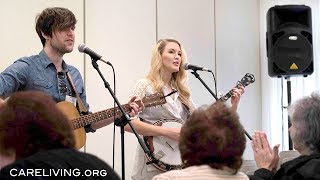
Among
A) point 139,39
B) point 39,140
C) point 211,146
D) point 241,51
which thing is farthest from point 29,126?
point 241,51

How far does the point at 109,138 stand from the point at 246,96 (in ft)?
5.54

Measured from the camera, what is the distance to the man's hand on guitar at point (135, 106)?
3.07m

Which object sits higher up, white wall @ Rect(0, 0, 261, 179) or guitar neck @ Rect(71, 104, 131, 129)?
white wall @ Rect(0, 0, 261, 179)

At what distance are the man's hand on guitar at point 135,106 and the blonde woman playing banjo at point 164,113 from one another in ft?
0.43

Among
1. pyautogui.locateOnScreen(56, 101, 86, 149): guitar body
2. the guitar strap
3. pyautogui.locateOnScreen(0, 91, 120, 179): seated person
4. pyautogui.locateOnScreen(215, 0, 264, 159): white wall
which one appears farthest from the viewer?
pyautogui.locateOnScreen(215, 0, 264, 159): white wall

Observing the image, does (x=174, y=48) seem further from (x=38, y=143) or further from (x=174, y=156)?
(x=38, y=143)

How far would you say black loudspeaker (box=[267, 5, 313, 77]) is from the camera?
16.5 ft

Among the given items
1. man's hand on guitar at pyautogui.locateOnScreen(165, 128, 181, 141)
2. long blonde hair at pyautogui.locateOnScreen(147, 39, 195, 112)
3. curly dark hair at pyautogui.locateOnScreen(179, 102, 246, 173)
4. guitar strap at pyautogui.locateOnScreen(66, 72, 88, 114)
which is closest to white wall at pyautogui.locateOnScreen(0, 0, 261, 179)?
long blonde hair at pyautogui.locateOnScreen(147, 39, 195, 112)

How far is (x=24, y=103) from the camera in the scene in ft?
5.05

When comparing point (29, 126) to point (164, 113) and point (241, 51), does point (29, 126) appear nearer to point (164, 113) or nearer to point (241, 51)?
point (164, 113)

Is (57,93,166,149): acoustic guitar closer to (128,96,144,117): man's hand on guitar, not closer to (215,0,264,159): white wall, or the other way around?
(128,96,144,117): man's hand on guitar

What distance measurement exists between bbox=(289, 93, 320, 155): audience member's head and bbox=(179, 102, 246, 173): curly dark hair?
624mm

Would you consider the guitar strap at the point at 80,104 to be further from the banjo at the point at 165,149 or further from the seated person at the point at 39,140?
the seated person at the point at 39,140

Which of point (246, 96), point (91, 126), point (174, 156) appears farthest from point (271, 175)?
point (246, 96)
